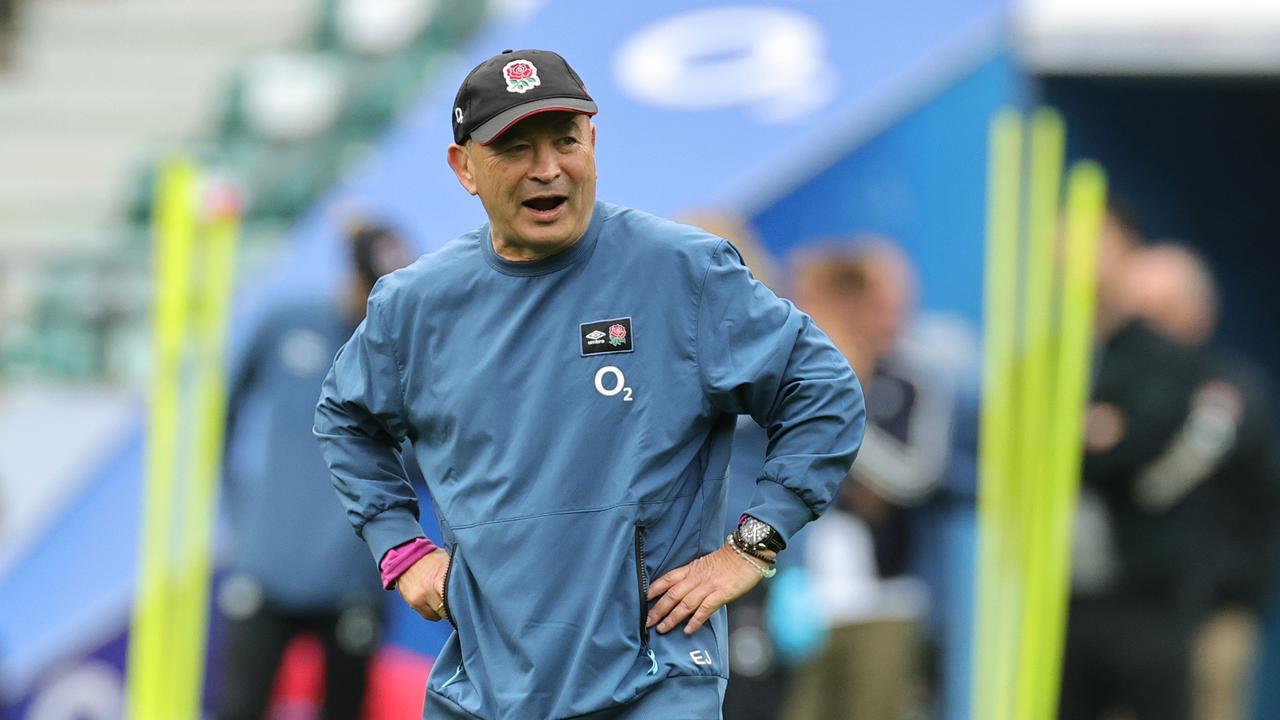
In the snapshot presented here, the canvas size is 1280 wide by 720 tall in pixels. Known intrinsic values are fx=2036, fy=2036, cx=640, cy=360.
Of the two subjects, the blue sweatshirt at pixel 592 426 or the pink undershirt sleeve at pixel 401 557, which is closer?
the blue sweatshirt at pixel 592 426

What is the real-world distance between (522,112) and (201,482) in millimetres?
4587

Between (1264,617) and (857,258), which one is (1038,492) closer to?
(857,258)

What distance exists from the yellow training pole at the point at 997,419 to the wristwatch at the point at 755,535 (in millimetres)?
4297

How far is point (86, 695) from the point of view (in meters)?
7.98

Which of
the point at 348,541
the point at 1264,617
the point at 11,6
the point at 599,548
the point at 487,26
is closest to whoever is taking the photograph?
the point at 599,548

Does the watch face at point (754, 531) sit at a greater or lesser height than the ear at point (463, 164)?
lesser

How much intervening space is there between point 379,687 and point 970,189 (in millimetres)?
2946

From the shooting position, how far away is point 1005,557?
25.1 feet

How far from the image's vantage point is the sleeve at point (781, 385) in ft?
11.3

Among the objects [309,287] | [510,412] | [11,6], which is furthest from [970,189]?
[11,6]

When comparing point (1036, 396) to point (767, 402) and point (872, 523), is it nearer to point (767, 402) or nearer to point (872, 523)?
point (872, 523)

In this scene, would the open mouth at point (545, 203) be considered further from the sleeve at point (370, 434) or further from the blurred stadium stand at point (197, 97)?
the blurred stadium stand at point (197, 97)

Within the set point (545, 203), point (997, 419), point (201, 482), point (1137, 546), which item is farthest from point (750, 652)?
point (545, 203)

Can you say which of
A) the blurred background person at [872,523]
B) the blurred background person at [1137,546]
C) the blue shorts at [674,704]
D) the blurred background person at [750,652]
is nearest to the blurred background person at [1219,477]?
the blurred background person at [1137,546]
